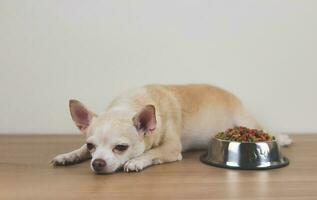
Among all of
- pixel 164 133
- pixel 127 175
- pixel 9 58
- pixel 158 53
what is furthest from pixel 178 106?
pixel 9 58

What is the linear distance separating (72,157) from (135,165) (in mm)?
225

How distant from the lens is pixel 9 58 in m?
1.80

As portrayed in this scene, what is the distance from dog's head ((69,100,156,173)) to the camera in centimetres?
119

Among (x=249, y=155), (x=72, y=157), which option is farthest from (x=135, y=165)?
(x=249, y=155)

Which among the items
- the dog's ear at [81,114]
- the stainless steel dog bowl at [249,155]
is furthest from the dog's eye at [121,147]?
the stainless steel dog bowl at [249,155]

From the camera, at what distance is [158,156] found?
1345 millimetres

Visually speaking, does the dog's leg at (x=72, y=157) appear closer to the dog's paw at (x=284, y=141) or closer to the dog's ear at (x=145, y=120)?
the dog's ear at (x=145, y=120)

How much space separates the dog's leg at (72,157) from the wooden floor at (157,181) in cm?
3

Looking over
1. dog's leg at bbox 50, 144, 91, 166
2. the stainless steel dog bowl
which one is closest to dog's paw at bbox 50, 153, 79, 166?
dog's leg at bbox 50, 144, 91, 166

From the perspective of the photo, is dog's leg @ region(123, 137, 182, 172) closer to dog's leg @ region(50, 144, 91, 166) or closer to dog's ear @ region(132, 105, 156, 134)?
dog's ear @ region(132, 105, 156, 134)

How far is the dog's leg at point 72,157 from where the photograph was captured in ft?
4.21

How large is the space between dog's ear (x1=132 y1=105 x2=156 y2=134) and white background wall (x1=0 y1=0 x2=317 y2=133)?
568 millimetres

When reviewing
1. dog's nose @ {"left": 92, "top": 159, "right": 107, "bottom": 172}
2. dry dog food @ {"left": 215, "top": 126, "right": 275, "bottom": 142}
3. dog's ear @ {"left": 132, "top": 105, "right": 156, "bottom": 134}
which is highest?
dog's ear @ {"left": 132, "top": 105, "right": 156, "bottom": 134}

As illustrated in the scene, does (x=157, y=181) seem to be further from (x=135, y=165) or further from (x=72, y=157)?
(x=72, y=157)
